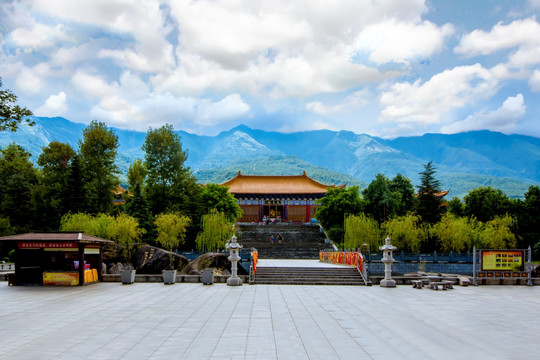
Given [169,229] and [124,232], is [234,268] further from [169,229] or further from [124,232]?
[169,229]

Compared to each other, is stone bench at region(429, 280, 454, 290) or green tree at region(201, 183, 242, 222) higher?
green tree at region(201, 183, 242, 222)

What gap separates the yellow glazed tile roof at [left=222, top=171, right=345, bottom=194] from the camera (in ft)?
177

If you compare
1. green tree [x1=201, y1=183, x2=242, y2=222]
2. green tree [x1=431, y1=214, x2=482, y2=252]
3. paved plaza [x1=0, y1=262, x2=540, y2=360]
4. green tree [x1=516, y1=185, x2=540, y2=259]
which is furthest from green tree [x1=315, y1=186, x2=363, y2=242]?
paved plaza [x1=0, y1=262, x2=540, y2=360]

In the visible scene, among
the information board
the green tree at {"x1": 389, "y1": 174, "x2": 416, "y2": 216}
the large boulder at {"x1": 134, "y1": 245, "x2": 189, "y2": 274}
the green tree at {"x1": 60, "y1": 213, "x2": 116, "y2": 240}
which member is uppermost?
the green tree at {"x1": 389, "y1": 174, "x2": 416, "y2": 216}

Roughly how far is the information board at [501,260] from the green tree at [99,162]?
2619 cm

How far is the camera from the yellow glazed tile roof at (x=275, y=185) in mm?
53875

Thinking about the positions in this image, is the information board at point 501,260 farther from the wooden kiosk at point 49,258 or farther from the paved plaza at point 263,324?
the wooden kiosk at point 49,258

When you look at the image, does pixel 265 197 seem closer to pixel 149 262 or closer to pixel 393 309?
pixel 149 262

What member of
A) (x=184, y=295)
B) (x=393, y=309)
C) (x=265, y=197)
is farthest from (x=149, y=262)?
(x=265, y=197)

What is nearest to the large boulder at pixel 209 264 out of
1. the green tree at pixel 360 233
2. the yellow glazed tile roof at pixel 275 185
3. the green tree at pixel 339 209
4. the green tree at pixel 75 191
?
the green tree at pixel 360 233

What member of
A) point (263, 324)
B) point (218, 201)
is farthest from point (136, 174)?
point (263, 324)

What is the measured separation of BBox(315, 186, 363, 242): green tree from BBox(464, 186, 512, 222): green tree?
10.5m

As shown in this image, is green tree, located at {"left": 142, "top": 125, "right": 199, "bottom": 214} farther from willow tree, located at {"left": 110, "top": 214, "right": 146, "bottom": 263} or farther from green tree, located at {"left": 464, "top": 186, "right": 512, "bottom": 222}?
green tree, located at {"left": 464, "top": 186, "right": 512, "bottom": 222}

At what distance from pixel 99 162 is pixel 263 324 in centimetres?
2872
